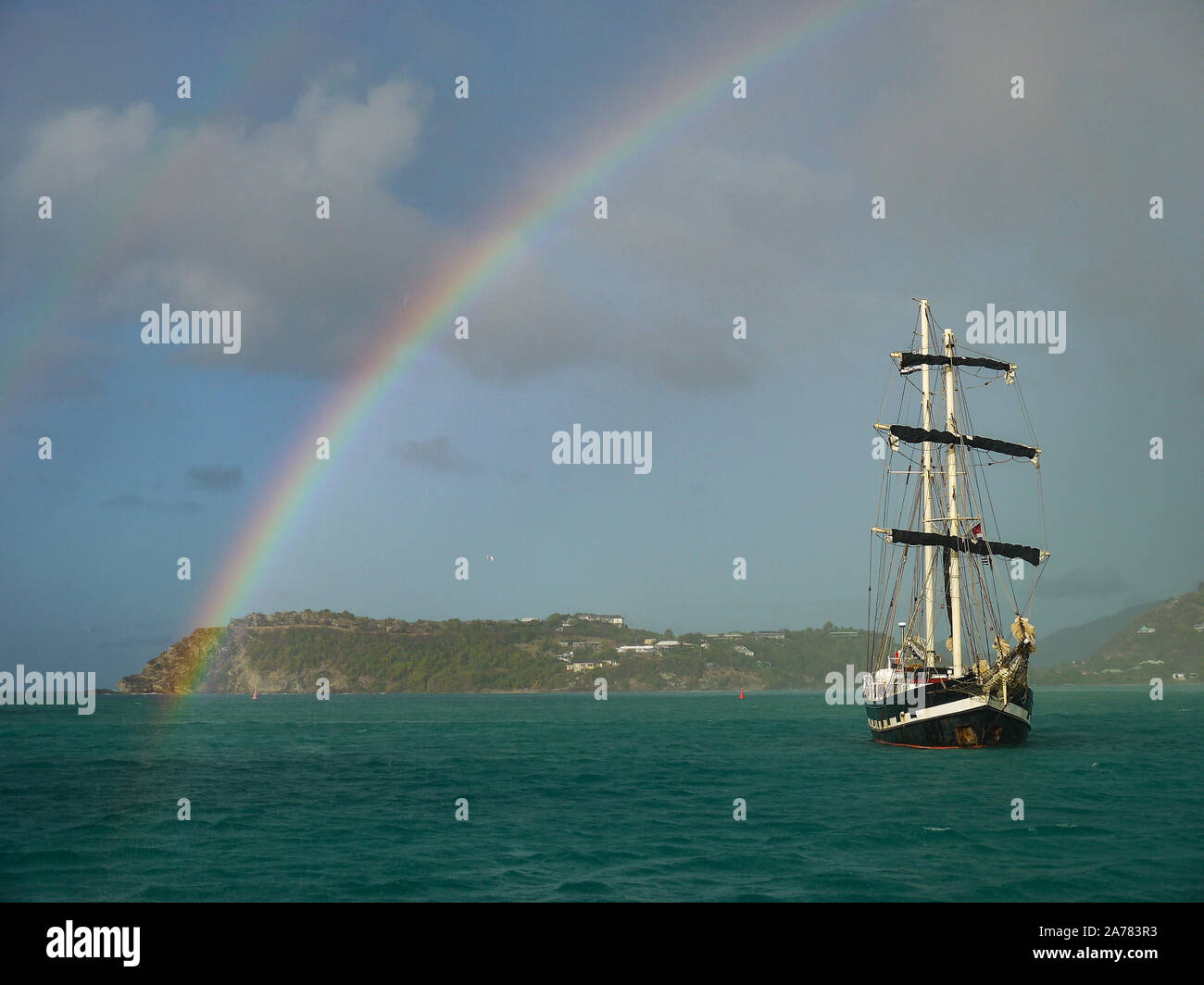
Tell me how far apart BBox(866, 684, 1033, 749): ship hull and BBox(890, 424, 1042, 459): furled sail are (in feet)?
62.7

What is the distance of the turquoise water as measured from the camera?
29.8 meters

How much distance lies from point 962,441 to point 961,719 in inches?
914

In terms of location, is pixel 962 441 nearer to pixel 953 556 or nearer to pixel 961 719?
pixel 953 556

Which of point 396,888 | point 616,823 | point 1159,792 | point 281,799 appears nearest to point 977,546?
point 1159,792

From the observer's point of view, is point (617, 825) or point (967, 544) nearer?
point (617, 825)

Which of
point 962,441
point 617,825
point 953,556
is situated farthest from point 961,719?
point 617,825

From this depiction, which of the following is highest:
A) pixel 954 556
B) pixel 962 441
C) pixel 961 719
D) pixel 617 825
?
pixel 962 441

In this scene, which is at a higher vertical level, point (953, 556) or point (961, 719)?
point (953, 556)

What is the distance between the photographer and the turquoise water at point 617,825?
29.8 metres

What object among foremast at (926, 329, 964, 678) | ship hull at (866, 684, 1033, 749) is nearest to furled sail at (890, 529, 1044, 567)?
foremast at (926, 329, 964, 678)

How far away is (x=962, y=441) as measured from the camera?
78.6m

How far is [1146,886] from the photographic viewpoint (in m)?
28.4

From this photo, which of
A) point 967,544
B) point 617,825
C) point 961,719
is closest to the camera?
point 617,825
